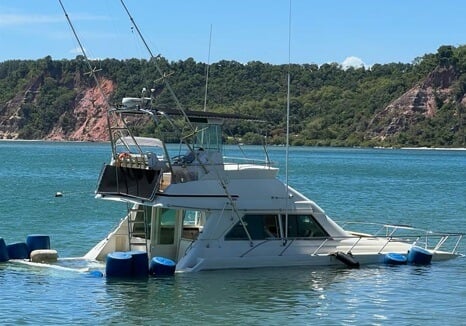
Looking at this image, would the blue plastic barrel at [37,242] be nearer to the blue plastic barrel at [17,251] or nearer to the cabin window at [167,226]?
the blue plastic barrel at [17,251]

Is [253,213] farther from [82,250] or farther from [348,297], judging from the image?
[82,250]

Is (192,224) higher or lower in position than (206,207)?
lower

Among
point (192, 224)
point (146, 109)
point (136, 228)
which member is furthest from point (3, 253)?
point (146, 109)

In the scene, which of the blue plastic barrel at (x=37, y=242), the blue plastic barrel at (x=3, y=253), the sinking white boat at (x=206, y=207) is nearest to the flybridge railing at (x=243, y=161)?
the sinking white boat at (x=206, y=207)

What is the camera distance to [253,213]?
941 inches

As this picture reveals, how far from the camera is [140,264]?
74.7 feet

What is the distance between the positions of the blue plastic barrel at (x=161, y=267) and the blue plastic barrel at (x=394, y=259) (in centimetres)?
581

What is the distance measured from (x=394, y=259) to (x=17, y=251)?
369 inches

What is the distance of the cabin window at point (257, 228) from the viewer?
77.7ft

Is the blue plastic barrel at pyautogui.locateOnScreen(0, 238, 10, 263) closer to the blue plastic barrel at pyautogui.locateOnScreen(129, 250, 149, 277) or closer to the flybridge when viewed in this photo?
the blue plastic barrel at pyautogui.locateOnScreen(129, 250, 149, 277)

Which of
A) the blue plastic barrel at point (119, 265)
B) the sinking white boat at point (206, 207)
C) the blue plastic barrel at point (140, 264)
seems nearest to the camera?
the blue plastic barrel at point (119, 265)

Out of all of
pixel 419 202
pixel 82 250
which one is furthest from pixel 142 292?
pixel 419 202

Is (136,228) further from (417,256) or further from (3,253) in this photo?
(417,256)

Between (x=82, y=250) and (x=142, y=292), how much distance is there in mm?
9979
